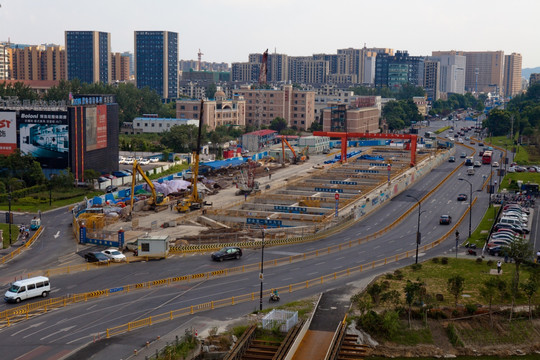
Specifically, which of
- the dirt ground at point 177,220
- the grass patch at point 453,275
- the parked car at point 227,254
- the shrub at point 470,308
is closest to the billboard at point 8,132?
the dirt ground at point 177,220

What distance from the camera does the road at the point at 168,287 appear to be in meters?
42.2

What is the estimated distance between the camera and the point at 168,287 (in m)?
Answer: 53.9

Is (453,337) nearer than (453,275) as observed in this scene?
Yes

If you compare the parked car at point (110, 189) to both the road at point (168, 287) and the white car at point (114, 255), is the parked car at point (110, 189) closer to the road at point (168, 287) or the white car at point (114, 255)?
the road at point (168, 287)

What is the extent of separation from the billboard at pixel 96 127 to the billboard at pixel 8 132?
990cm

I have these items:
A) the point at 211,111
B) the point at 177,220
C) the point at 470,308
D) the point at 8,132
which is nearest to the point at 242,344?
the point at 470,308

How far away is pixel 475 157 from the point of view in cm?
14950

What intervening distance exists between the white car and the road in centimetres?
138

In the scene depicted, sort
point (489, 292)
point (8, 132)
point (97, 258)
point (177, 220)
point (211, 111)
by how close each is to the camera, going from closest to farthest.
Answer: point (489, 292)
point (97, 258)
point (177, 220)
point (8, 132)
point (211, 111)

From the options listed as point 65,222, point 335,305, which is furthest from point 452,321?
point 65,222

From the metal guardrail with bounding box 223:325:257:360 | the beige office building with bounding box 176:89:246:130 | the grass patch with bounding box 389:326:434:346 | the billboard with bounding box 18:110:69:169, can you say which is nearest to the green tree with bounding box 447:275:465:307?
the grass patch with bounding box 389:326:434:346

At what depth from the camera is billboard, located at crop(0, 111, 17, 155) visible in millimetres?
98875

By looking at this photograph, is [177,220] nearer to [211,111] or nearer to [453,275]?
[453,275]

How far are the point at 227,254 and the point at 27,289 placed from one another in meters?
18.7
